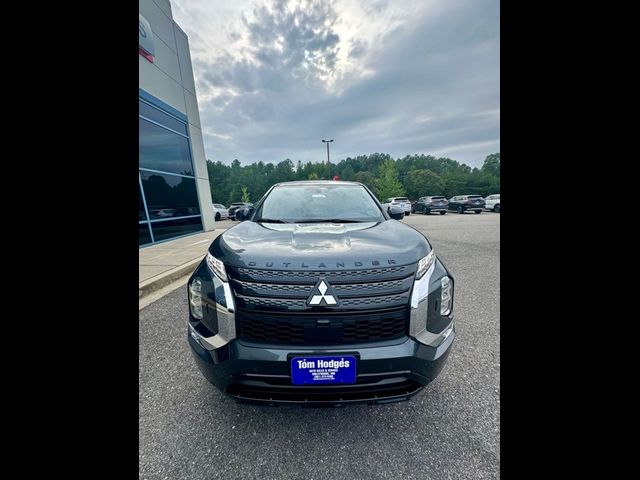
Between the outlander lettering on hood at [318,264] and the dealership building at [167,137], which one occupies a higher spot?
the dealership building at [167,137]

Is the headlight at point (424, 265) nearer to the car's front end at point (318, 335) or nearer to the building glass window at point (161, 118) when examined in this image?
the car's front end at point (318, 335)

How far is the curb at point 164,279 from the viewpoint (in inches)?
150

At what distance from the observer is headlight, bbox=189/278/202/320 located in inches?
57.9

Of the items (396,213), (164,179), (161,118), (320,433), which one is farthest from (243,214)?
(161,118)

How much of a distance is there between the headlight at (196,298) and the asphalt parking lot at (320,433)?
73cm

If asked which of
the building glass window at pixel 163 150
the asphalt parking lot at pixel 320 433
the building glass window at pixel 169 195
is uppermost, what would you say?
the building glass window at pixel 163 150

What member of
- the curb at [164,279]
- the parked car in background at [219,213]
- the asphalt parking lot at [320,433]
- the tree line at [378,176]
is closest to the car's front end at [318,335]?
the asphalt parking lot at [320,433]

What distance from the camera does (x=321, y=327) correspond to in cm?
127

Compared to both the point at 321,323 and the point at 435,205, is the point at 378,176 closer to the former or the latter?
the point at 435,205
